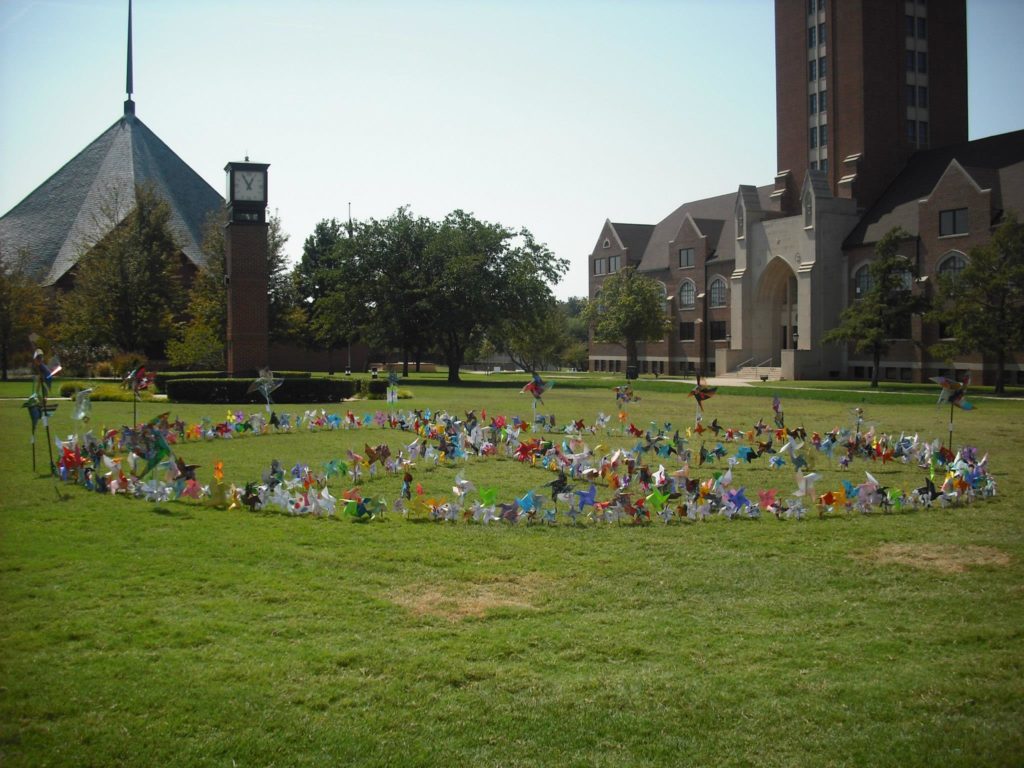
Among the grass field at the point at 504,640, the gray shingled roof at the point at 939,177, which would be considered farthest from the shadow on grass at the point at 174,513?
the gray shingled roof at the point at 939,177

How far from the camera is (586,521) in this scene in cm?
1164

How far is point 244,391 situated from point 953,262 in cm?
4024

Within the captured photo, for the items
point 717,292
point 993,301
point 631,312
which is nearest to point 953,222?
point 993,301

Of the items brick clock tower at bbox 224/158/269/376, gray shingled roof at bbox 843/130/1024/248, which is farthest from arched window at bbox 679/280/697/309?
brick clock tower at bbox 224/158/269/376

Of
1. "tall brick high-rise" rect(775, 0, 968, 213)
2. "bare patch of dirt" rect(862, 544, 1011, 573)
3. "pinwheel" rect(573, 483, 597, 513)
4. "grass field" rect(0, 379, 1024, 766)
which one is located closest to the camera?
"grass field" rect(0, 379, 1024, 766)

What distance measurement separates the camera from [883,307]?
46.7 meters

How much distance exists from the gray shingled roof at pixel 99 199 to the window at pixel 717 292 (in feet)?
140

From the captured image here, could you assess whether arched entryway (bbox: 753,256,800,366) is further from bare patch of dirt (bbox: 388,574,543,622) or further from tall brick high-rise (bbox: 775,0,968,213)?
bare patch of dirt (bbox: 388,574,543,622)

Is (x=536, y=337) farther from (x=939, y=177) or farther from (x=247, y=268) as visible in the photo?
(x=247, y=268)

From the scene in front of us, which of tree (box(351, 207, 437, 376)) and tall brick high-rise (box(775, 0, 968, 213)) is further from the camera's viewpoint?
tall brick high-rise (box(775, 0, 968, 213))

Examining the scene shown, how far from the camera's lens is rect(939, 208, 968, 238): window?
48938 mm

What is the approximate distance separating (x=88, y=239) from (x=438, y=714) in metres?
67.5

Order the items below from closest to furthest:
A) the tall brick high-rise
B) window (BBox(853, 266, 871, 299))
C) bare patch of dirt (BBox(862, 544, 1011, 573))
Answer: bare patch of dirt (BBox(862, 544, 1011, 573)) → window (BBox(853, 266, 871, 299)) → the tall brick high-rise

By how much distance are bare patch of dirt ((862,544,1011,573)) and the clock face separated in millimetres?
35292
